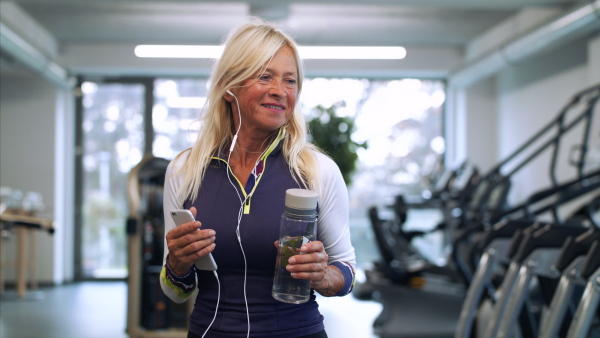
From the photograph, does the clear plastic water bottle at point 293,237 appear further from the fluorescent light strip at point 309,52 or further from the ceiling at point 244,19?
the fluorescent light strip at point 309,52

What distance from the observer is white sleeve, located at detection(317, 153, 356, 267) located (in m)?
1.31

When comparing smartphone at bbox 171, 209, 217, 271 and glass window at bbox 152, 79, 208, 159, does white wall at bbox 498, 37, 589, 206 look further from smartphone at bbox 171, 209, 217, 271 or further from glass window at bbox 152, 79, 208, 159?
smartphone at bbox 171, 209, 217, 271

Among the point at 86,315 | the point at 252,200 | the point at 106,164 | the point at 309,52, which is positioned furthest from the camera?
the point at 106,164

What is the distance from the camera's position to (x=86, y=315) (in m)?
6.17

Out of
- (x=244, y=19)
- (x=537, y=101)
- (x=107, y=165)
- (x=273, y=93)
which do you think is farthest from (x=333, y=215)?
(x=107, y=165)

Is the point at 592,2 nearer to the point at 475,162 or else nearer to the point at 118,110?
the point at 475,162

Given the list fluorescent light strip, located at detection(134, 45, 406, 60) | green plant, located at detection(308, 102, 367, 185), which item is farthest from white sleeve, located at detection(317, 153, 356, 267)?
fluorescent light strip, located at detection(134, 45, 406, 60)

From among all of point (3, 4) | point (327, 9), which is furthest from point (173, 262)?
point (327, 9)

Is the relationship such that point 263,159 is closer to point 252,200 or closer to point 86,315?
point 252,200

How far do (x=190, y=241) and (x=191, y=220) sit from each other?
1.6 inches

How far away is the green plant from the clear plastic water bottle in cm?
527

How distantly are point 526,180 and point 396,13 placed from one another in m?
2.46

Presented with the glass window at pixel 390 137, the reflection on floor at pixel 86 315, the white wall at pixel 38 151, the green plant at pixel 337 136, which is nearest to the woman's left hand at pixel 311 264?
the reflection on floor at pixel 86 315

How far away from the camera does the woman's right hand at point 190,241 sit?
116 cm
